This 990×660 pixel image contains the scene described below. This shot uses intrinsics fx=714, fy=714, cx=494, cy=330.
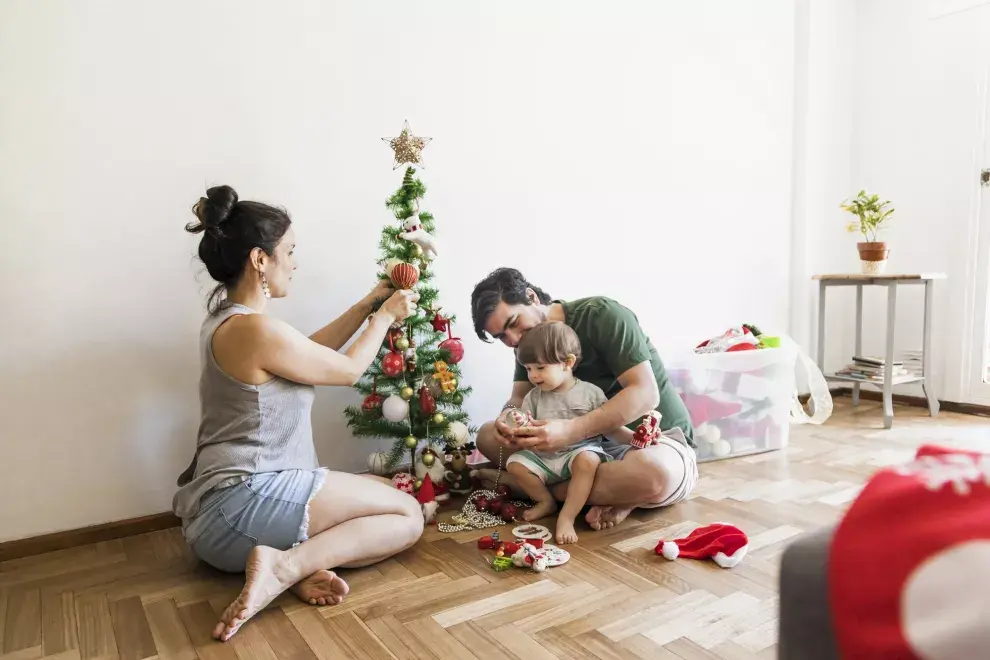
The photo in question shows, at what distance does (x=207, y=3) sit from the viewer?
218cm

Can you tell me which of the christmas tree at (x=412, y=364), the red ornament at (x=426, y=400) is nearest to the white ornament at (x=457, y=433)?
the christmas tree at (x=412, y=364)

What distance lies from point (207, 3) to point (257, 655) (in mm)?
1863

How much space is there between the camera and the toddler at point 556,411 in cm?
201

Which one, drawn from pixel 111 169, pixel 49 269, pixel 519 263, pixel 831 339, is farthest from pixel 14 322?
pixel 831 339

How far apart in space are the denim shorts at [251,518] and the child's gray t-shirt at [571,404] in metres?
0.72

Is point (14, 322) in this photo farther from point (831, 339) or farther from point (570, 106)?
point (831, 339)

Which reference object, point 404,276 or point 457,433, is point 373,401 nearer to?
point 457,433

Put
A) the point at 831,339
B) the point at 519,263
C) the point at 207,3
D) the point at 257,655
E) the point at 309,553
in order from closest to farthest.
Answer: the point at 257,655 < the point at 309,553 < the point at 207,3 < the point at 519,263 < the point at 831,339

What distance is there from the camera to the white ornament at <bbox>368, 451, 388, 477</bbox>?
227cm

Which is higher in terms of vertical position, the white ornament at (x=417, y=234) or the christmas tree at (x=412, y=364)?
the white ornament at (x=417, y=234)

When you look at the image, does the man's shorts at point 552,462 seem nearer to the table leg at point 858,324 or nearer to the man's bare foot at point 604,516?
the man's bare foot at point 604,516

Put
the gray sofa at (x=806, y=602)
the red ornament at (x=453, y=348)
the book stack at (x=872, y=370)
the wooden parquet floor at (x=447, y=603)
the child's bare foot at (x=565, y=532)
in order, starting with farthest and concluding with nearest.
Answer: the book stack at (x=872, y=370) < the red ornament at (x=453, y=348) < the child's bare foot at (x=565, y=532) < the wooden parquet floor at (x=447, y=603) < the gray sofa at (x=806, y=602)

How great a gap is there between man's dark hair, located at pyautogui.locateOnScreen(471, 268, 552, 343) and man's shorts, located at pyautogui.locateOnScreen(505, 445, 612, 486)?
39 cm

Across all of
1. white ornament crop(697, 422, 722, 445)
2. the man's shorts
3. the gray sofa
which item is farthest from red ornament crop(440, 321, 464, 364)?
the gray sofa
